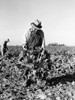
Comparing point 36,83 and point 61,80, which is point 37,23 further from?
point 61,80

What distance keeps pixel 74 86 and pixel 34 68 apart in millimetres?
1483

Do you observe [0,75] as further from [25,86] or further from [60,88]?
[60,88]

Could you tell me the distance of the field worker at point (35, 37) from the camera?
21.1ft

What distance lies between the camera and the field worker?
6.43 m

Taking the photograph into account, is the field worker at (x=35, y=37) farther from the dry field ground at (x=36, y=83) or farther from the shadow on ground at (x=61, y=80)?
the shadow on ground at (x=61, y=80)

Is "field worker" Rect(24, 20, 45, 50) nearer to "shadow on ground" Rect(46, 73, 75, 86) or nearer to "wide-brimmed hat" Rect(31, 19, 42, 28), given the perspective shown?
"wide-brimmed hat" Rect(31, 19, 42, 28)

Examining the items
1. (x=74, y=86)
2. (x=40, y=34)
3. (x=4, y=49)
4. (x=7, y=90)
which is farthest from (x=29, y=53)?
(x=4, y=49)

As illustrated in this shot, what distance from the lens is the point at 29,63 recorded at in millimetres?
6371

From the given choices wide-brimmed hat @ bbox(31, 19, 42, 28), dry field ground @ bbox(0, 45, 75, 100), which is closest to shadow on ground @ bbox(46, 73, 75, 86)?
dry field ground @ bbox(0, 45, 75, 100)

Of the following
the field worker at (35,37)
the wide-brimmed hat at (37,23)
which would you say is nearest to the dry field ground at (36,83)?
the field worker at (35,37)

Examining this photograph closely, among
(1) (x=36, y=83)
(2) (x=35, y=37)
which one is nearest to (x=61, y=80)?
(1) (x=36, y=83)

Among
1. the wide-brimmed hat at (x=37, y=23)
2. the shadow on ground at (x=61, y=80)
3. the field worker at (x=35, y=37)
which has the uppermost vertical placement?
the wide-brimmed hat at (x=37, y=23)

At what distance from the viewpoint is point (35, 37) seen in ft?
21.7

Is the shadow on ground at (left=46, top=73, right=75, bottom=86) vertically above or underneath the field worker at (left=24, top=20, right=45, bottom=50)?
underneath
